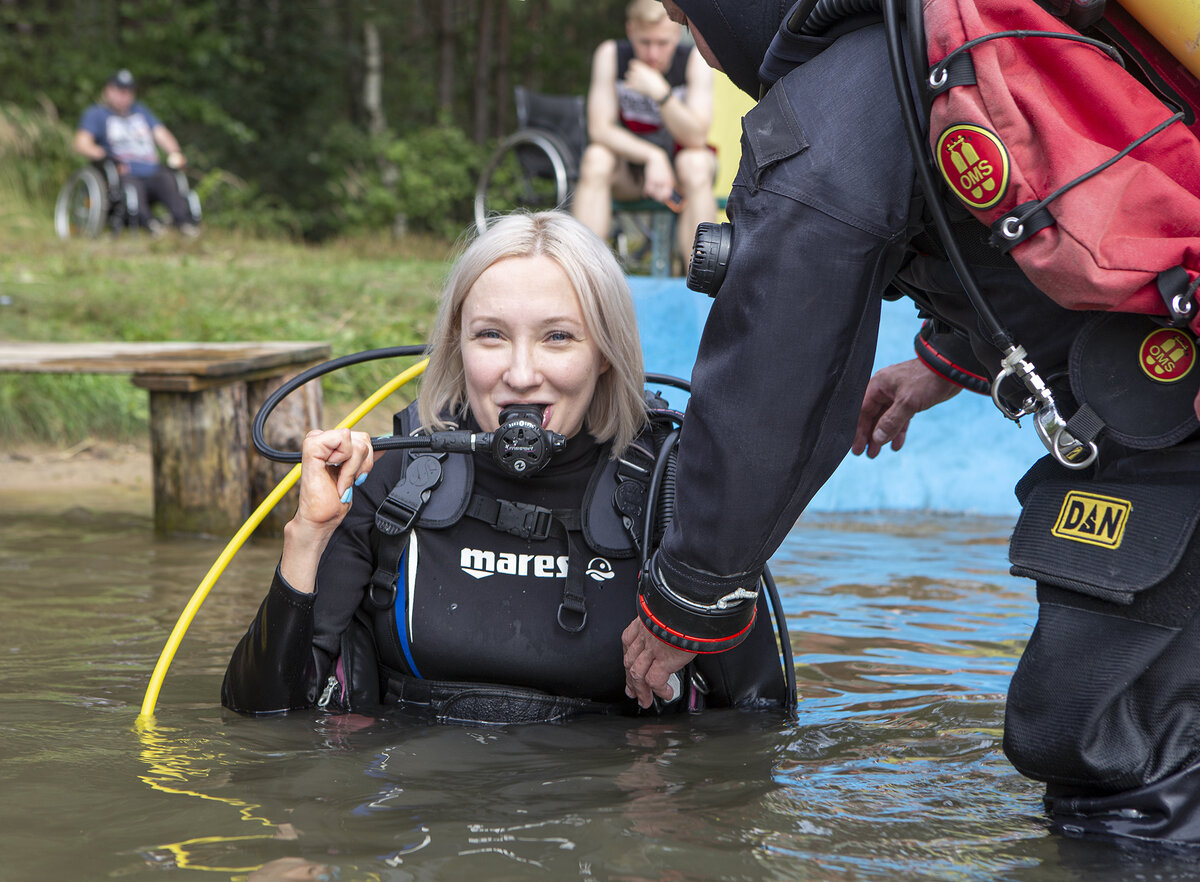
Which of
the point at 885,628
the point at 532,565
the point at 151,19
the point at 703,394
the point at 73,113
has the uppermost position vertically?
the point at 151,19

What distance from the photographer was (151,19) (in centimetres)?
1645

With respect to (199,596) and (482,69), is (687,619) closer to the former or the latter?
(199,596)

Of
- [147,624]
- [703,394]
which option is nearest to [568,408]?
[703,394]

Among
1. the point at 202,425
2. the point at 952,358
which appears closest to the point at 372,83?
the point at 202,425

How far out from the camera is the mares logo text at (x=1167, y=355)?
1564 millimetres

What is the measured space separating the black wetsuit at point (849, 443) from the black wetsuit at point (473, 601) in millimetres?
643

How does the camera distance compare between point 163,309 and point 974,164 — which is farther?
point 163,309

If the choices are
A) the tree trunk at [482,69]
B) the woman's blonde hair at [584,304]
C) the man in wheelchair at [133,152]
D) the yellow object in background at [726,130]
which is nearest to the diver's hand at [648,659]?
the woman's blonde hair at [584,304]

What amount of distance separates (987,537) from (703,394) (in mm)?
3478

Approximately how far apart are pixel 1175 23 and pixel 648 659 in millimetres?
1172

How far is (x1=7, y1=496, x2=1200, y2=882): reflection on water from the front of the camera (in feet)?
5.47

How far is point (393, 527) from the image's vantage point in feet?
7.64

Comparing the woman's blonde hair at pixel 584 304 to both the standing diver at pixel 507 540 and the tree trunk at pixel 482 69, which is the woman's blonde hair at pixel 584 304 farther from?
the tree trunk at pixel 482 69

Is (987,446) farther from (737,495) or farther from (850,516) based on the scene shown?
(737,495)
